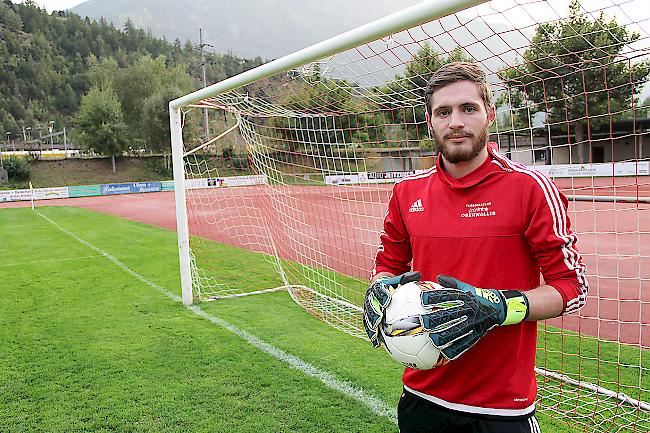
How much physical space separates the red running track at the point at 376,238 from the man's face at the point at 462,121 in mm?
2483

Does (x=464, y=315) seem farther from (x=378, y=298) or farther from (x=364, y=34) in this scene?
(x=364, y=34)

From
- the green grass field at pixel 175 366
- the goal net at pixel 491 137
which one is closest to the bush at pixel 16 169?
the goal net at pixel 491 137

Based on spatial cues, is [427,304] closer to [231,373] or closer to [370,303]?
[370,303]

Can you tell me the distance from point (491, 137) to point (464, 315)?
2845mm

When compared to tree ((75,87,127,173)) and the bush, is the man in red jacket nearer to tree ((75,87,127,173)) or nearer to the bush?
the bush

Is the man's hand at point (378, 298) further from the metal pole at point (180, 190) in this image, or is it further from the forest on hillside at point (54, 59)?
the forest on hillside at point (54, 59)

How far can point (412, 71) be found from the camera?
4.15 m

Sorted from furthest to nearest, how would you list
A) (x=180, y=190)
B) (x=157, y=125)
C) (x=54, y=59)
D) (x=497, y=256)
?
(x=54, y=59) → (x=157, y=125) → (x=180, y=190) → (x=497, y=256)

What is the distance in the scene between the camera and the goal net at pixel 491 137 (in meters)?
3.00

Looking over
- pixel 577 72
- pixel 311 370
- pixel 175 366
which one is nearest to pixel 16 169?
pixel 175 366

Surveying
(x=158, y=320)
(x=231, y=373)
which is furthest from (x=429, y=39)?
(x=158, y=320)

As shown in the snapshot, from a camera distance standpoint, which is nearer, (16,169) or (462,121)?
(462,121)

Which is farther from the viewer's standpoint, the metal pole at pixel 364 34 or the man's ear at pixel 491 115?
the metal pole at pixel 364 34

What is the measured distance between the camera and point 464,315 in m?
1.51
